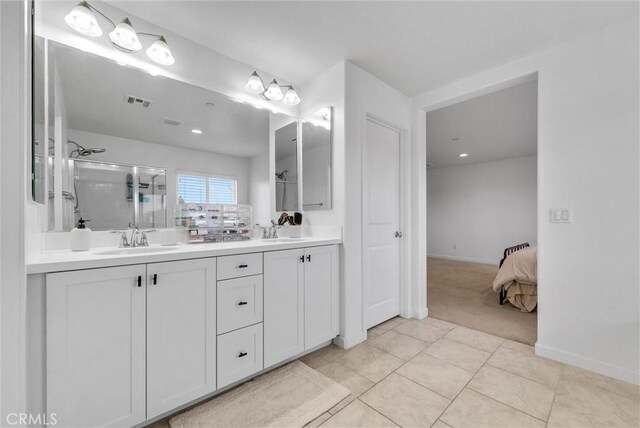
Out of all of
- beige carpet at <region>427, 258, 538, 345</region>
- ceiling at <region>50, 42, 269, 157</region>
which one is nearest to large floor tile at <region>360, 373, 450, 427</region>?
beige carpet at <region>427, 258, 538, 345</region>

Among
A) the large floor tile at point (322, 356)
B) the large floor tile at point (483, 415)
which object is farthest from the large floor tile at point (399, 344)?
the large floor tile at point (483, 415)

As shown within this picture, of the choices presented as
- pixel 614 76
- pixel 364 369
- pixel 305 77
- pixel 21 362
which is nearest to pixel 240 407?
pixel 364 369

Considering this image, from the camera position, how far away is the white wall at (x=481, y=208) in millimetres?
5957

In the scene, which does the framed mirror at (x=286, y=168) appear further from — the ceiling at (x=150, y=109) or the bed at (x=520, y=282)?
the bed at (x=520, y=282)

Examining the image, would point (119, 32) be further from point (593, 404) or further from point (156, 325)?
point (593, 404)

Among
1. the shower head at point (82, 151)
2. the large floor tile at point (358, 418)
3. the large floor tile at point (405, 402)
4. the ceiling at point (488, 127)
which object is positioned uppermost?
the ceiling at point (488, 127)

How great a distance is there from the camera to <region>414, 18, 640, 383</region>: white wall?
1.77m

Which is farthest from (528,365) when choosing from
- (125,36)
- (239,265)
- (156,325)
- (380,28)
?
(125,36)

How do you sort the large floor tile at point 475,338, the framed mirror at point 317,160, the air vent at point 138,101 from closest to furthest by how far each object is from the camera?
the air vent at point 138,101, the large floor tile at point 475,338, the framed mirror at point 317,160

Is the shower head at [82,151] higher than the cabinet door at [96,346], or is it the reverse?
the shower head at [82,151]

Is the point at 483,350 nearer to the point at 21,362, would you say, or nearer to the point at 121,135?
the point at 21,362

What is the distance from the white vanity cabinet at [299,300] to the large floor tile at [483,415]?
0.98m

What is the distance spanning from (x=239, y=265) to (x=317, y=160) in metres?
1.30

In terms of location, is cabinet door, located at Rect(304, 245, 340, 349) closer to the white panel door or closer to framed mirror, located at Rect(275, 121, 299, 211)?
the white panel door
